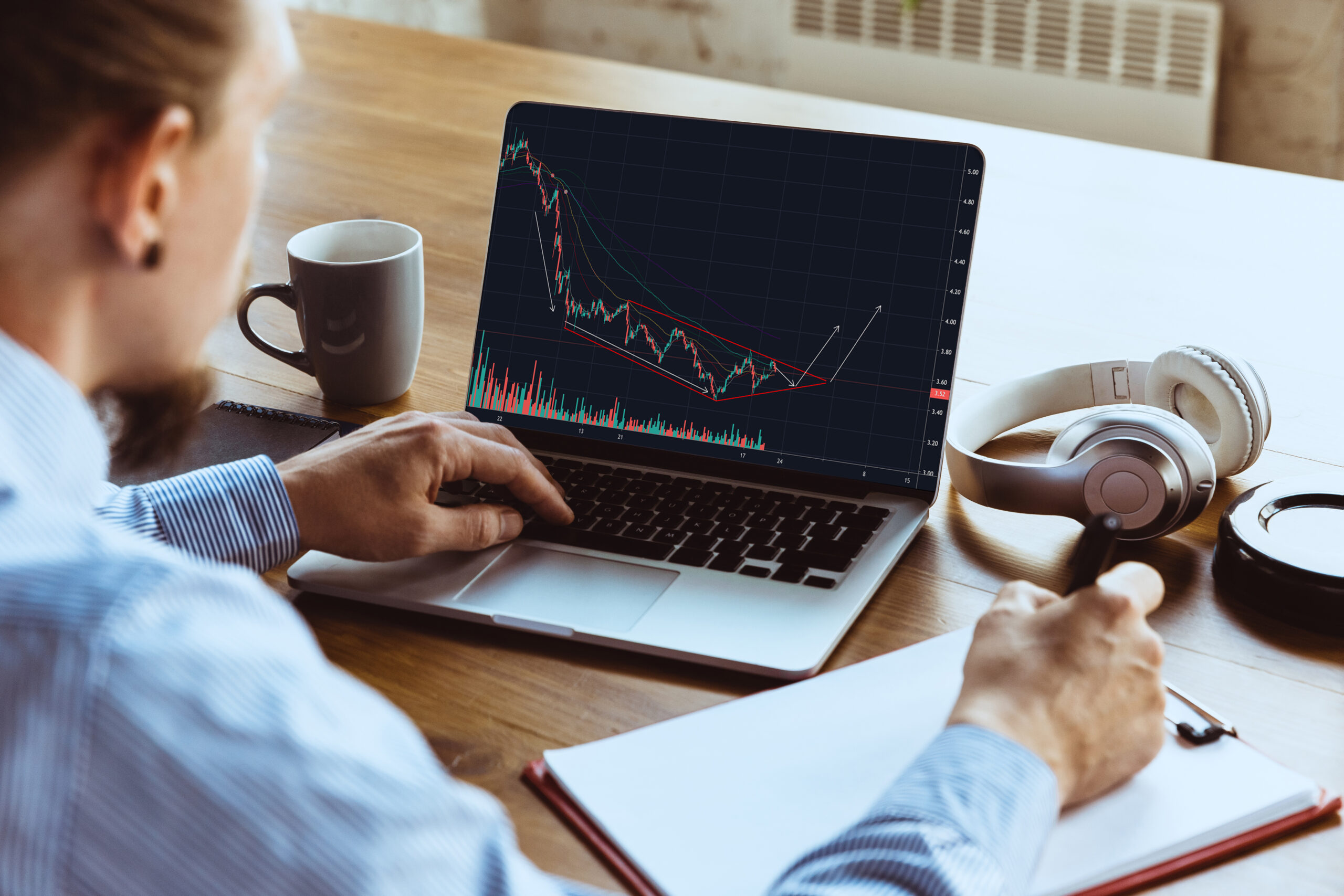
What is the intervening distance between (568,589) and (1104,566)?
0.35 metres

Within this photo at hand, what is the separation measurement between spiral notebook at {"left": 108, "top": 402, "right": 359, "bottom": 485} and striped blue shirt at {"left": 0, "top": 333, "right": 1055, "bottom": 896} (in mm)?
455

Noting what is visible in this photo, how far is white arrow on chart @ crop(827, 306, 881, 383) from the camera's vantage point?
906 mm

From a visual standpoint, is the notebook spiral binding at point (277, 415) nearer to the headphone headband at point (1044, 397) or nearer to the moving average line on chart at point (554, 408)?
the moving average line on chart at point (554, 408)

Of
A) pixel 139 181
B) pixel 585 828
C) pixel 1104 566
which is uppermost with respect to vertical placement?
pixel 139 181

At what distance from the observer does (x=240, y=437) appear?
1.01 meters

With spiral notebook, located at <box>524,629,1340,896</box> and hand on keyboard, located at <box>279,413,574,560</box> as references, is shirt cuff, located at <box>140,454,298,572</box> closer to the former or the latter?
hand on keyboard, located at <box>279,413,574,560</box>

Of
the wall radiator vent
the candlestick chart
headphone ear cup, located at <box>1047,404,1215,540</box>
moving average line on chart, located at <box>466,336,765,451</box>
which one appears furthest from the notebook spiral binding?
the wall radiator vent

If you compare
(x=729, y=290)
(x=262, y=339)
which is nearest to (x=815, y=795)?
A: (x=729, y=290)

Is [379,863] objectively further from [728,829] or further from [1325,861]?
[1325,861]

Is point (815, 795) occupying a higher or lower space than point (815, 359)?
lower

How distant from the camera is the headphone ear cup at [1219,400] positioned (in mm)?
893

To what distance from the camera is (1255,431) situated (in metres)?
0.90

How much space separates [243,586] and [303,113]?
1501mm

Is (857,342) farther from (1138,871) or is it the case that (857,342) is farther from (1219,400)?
(1138,871)
